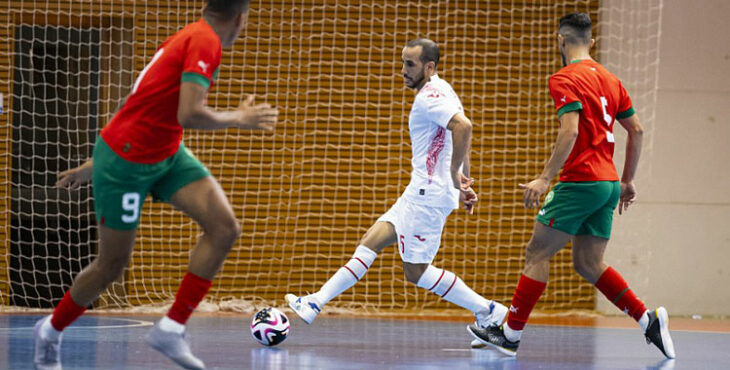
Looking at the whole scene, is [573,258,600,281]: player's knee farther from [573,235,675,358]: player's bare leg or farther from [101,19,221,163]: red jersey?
[101,19,221,163]: red jersey

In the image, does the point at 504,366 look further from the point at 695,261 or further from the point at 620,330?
the point at 695,261

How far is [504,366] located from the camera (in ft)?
15.7

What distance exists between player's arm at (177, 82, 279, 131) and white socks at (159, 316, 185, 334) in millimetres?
819

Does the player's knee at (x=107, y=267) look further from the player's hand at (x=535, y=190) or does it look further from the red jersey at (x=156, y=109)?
the player's hand at (x=535, y=190)

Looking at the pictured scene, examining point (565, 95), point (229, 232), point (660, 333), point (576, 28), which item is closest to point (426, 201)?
point (565, 95)

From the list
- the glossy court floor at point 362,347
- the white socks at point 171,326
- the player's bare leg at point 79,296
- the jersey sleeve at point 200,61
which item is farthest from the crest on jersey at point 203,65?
the glossy court floor at point 362,347

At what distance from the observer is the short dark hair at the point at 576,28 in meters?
5.34

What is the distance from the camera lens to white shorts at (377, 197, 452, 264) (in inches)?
225

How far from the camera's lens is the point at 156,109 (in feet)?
12.9

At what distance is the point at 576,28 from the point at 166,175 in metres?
2.63

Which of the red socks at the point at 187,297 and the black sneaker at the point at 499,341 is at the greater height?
the red socks at the point at 187,297

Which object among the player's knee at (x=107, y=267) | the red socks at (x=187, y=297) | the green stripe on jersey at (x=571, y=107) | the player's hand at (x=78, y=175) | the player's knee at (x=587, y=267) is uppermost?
the green stripe on jersey at (x=571, y=107)

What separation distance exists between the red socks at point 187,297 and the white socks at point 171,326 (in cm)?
2

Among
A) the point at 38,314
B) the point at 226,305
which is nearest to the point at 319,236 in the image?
the point at 226,305
